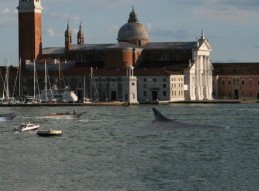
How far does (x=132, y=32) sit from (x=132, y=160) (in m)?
65.5

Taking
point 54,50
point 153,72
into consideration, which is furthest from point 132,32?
point 153,72

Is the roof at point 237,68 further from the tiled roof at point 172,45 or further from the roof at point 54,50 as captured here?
the roof at point 54,50

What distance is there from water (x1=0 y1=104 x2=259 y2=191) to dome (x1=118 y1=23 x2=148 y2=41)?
1966 inches

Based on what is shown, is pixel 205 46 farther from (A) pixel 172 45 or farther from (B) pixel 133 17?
(B) pixel 133 17

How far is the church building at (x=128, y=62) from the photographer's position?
86.6 metres

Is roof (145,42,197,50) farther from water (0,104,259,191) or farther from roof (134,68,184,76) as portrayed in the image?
water (0,104,259,191)

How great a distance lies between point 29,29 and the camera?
90500 mm

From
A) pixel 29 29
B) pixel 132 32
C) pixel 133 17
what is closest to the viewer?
pixel 29 29

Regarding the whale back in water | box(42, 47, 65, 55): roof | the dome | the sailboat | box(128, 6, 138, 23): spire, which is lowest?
the whale back in water

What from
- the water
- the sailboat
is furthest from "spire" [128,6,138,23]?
the water

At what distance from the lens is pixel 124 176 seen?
2627 centimetres

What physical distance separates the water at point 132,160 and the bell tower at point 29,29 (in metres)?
45.0

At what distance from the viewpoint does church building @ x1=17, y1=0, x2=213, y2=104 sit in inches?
3408

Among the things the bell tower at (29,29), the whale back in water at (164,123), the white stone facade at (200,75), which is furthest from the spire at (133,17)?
the whale back in water at (164,123)
